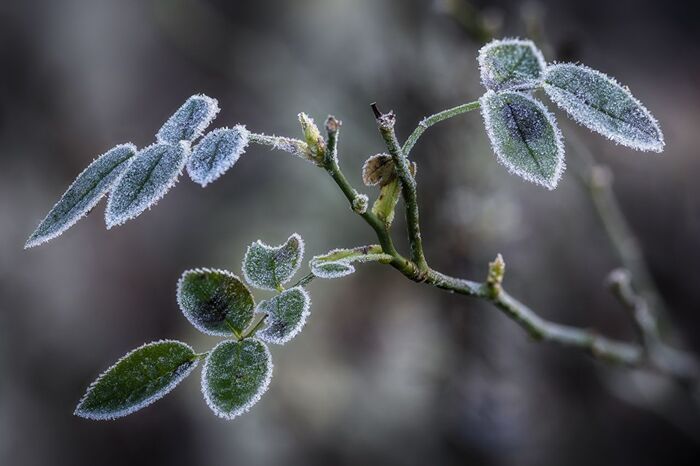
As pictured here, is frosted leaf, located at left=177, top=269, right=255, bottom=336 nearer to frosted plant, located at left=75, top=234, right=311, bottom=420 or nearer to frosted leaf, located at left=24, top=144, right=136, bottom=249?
frosted plant, located at left=75, top=234, right=311, bottom=420

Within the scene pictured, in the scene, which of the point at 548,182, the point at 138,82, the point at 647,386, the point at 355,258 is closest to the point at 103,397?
the point at 355,258

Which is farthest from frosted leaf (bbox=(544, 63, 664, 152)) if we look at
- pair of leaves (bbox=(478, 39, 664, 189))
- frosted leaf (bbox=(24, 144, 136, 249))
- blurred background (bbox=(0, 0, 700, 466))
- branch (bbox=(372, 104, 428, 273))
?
blurred background (bbox=(0, 0, 700, 466))

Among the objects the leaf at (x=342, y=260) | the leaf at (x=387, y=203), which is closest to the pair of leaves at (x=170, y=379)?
the leaf at (x=342, y=260)

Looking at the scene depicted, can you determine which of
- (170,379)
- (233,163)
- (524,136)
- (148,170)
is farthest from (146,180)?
(524,136)

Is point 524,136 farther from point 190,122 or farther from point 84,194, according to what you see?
point 84,194

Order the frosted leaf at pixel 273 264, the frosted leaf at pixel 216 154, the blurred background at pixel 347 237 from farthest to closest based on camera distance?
the blurred background at pixel 347 237, the frosted leaf at pixel 273 264, the frosted leaf at pixel 216 154

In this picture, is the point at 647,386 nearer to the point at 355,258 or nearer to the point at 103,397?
the point at 355,258

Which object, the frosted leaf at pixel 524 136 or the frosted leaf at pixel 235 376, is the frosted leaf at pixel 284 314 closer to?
the frosted leaf at pixel 235 376
